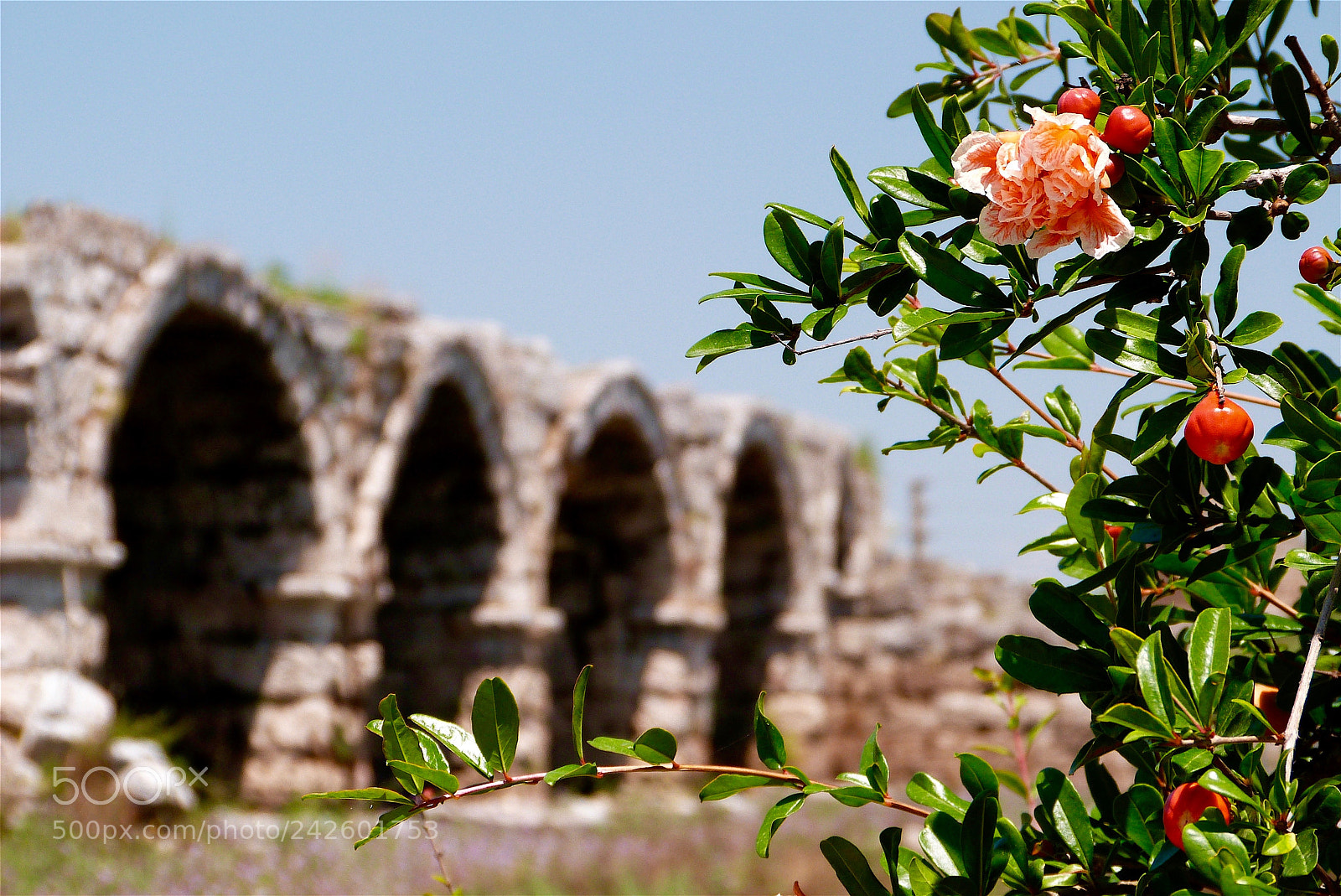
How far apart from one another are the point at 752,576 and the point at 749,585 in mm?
101

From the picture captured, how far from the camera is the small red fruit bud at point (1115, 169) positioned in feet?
3.64

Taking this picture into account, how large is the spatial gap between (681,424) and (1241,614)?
9731 mm

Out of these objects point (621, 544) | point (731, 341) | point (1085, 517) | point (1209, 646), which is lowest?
point (621, 544)

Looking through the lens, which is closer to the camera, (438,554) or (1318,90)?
(1318,90)

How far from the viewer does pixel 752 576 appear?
42.8 feet

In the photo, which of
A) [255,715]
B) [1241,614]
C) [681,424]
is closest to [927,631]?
[681,424]

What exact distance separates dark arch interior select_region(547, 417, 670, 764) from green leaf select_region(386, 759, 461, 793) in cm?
919

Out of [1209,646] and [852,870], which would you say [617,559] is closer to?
[852,870]

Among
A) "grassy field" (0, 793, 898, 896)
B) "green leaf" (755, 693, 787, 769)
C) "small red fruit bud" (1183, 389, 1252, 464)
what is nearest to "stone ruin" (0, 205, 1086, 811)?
"grassy field" (0, 793, 898, 896)

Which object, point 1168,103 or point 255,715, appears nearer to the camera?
point 1168,103

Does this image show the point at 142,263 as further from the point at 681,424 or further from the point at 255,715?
the point at 681,424

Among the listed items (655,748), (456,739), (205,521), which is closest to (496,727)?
(456,739)

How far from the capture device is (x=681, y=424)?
11.1 meters

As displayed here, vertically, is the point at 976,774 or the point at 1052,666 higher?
the point at 1052,666
